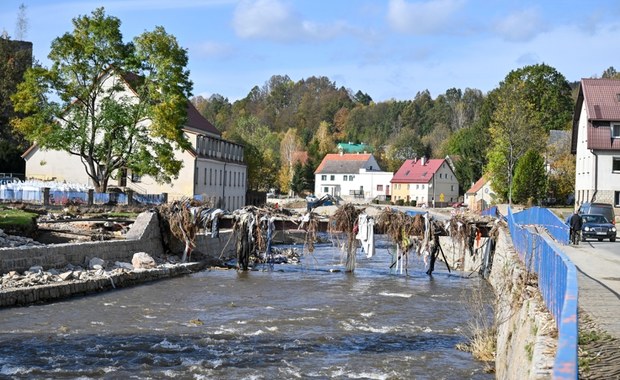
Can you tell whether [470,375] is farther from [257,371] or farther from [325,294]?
[325,294]

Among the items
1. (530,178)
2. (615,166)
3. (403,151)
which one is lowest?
(530,178)

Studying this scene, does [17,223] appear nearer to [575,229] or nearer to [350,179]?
[575,229]

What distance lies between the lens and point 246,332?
A: 17359mm

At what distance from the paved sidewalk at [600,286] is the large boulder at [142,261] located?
13.9 metres

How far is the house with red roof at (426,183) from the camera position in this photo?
105625mm

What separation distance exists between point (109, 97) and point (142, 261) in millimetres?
23693

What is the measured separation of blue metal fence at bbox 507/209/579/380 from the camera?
510 cm

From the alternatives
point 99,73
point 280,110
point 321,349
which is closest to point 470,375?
point 321,349

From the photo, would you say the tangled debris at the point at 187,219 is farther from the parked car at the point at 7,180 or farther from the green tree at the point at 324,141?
the green tree at the point at 324,141

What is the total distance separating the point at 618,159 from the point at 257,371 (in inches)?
1712

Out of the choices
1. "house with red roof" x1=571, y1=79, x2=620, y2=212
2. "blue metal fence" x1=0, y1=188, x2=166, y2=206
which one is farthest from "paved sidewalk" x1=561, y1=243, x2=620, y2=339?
"blue metal fence" x1=0, y1=188, x2=166, y2=206

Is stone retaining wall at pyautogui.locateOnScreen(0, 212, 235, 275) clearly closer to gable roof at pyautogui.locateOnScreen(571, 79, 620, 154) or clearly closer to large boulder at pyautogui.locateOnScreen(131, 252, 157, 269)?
large boulder at pyautogui.locateOnScreen(131, 252, 157, 269)

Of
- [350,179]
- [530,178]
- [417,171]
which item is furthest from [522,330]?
[350,179]

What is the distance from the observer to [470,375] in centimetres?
1359
